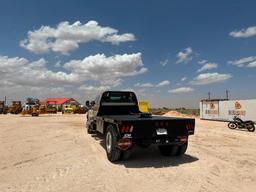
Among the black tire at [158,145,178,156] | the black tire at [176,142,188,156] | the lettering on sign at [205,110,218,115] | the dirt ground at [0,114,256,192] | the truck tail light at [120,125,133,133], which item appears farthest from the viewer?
the lettering on sign at [205,110,218,115]

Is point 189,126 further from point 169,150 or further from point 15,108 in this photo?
point 15,108

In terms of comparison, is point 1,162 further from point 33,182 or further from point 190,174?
point 190,174

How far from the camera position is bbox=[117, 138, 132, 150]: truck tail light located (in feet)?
24.3

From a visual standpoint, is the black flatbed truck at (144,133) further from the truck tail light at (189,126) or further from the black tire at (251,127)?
the black tire at (251,127)

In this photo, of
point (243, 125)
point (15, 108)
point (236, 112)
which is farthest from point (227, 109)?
point (15, 108)

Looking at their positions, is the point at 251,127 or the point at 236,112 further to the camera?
the point at 236,112

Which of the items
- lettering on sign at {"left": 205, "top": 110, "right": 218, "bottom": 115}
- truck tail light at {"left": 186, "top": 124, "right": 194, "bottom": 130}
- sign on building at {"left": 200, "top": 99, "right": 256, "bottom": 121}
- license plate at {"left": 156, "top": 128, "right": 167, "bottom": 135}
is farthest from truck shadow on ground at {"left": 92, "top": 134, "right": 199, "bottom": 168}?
lettering on sign at {"left": 205, "top": 110, "right": 218, "bottom": 115}

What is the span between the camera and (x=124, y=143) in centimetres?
743

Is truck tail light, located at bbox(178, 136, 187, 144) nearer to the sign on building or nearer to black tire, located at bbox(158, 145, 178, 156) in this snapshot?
black tire, located at bbox(158, 145, 178, 156)

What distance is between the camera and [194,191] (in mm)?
5344

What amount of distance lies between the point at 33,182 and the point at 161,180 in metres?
2.93

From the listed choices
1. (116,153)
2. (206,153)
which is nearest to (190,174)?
(116,153)

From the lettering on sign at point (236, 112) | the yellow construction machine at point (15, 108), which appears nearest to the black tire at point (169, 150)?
the lettering on sign at point (236, 112)

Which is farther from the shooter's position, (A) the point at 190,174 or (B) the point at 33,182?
(A) the point at 190,174
